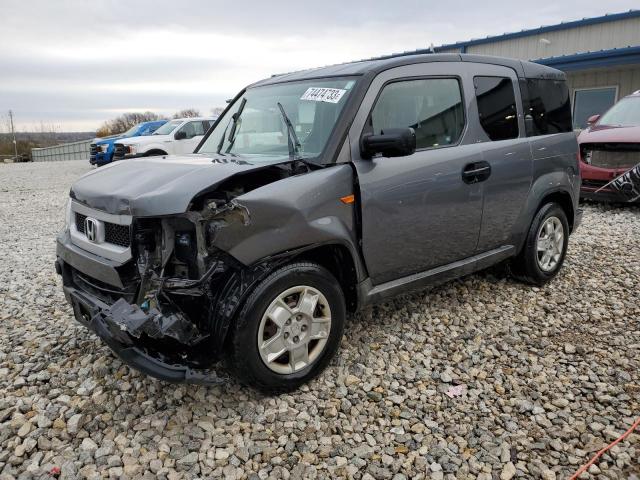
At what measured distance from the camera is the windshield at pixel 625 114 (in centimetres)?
837

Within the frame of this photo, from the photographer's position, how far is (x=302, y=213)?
2795 millimetres

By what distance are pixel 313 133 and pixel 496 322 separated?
214cm

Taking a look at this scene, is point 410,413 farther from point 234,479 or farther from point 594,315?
point 594,315

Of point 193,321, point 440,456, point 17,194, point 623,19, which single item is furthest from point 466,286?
point 623,19

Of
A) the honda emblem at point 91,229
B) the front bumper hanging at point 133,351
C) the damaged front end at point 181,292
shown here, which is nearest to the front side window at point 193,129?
the honda emblem at point 91,229

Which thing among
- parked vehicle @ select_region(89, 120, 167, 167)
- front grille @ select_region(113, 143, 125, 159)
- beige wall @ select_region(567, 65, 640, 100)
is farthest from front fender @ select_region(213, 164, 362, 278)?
parked vehicle @ select_region(89, 120, 167, 167)

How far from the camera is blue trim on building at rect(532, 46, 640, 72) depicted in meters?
12.8

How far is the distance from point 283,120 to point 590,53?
13.4 metres

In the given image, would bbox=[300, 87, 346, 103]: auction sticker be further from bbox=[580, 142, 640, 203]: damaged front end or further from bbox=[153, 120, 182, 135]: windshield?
bbox=[153, 120, 182, 135]: windshield

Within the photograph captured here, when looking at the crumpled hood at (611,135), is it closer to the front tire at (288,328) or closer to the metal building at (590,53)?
the metal building at (590,53)

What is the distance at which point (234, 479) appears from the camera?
7.77ft

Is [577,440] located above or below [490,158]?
below

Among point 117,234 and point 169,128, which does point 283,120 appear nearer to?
point 117,234

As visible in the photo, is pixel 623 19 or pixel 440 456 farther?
pixel 623 19
